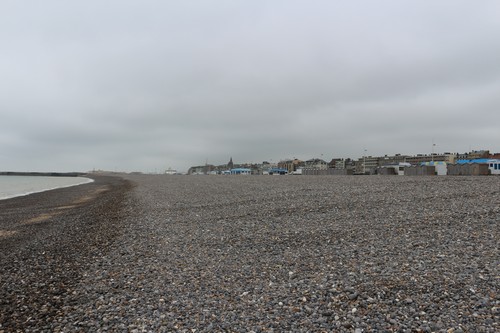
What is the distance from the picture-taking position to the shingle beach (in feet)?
16.5

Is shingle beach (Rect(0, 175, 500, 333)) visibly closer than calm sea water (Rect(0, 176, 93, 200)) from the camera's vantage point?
Yes

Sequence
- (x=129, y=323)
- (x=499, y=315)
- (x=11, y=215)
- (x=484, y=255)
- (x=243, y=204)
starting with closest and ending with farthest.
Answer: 1. (x=499, y=315)
2. (x=129, y=323)
3. (x=484, y=255)
4. (x=243, y=204)
5. (x=11, y=215)

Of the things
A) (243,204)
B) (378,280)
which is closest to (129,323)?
(378,280)

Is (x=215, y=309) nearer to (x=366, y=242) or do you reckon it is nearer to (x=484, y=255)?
(x=366, y=242)

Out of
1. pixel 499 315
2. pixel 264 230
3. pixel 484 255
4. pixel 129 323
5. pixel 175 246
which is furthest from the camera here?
pixel 264 230

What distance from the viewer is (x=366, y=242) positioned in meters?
8.84

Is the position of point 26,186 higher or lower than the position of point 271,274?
higher

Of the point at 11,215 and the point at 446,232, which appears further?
the point at 11,215

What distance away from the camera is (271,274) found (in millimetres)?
7012

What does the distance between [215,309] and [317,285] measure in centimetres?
201

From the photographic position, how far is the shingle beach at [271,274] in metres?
5.04

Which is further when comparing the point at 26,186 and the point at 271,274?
the point at 26,186

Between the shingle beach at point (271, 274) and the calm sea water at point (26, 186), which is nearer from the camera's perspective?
the shingle beach at point (271, 274)

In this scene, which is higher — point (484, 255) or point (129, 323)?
point (484, 255)
